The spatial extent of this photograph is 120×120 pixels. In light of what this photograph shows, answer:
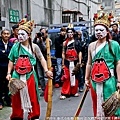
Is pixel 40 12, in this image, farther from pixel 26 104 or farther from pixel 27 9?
pixel 26 104

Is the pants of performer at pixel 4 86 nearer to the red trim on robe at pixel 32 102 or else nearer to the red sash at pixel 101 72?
the red trim on robe at pixel 32 102

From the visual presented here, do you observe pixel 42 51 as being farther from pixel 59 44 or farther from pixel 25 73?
pixel 25 73

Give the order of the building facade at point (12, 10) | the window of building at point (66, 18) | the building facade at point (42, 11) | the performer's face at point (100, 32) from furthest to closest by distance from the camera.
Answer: the window of building at point (66, 18) < the building facade at point (42, 11) < the building facade at point (12, 10) < the performer's face at point (100, 32)

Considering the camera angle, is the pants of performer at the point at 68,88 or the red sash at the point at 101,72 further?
the pants of performer at the point at 68,88

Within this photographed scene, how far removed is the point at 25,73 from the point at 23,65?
138 mm

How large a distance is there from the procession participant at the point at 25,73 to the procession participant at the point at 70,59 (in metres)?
2.90

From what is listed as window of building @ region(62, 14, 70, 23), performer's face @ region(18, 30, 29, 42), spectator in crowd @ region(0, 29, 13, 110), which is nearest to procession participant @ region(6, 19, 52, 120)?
performer's face @ region(18, 30, 29, 42)

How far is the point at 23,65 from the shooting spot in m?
6.05

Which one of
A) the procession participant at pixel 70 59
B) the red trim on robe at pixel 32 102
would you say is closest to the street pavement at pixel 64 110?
the procession participant at pixel 70 59

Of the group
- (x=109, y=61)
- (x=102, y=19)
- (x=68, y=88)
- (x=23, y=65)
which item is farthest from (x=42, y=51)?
(x=109, y=61)

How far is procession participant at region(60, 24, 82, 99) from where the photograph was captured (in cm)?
913

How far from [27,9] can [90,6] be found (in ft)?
56.6

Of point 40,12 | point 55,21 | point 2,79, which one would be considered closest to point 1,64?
point 2,79

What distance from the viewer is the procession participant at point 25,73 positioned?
6074 millimetres
